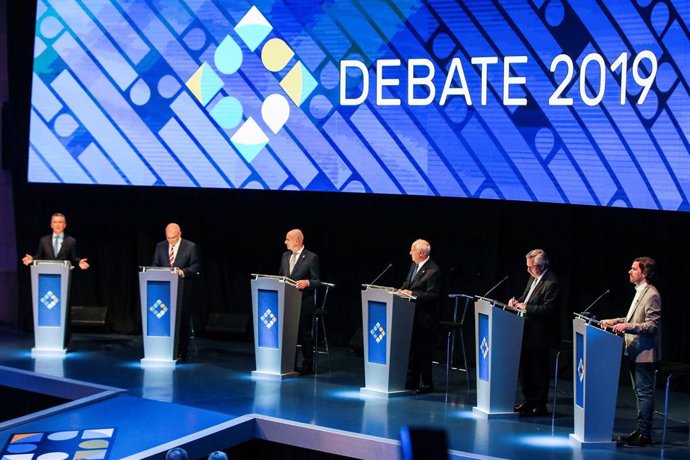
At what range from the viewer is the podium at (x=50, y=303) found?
387 inches

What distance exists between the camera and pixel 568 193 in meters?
8.73

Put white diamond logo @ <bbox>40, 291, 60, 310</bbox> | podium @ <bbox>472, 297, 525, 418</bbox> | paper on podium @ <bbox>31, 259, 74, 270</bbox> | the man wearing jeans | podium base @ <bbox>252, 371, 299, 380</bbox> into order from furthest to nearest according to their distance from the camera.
Result: 1. white diamond logo @ <bbox>40, 291, 60, 310</bbox>
2. paper on podium @ <bbox>31, 259, 74, 270</bbox>
3. podium base @ <bbox>252, 371, 299, 380</bbox>
4. podium @ <bbox>472, 297, 525, 418</bbox>
5. the man wearing jeans

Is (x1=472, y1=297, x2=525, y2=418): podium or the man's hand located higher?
the man's hand

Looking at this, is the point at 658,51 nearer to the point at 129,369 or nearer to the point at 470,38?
the point at 470,38

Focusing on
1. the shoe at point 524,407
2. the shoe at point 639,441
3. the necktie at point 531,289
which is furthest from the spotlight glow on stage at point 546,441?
the necktie at point 531,289

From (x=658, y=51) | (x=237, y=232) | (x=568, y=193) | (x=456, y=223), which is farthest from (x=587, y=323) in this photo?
(x=237, y=232)

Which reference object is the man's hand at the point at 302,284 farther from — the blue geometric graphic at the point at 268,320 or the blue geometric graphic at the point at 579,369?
the blue geometric graphic at the point at 579,369

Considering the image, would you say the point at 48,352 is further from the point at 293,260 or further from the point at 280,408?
the point at 280,408

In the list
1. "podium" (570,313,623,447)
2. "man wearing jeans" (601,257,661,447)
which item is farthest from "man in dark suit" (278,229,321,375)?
"man wearing jeans" (601,257,661,447)

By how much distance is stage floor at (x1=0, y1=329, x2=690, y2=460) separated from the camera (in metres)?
6.98

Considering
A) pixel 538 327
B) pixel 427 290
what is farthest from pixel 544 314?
pixel 427 290

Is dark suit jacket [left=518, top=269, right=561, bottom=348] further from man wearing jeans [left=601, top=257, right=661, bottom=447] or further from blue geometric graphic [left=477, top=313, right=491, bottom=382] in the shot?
man wearing jeans [left=601, top=257, right=661, bottom=447]

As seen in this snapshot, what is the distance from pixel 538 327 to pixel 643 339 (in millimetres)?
1055

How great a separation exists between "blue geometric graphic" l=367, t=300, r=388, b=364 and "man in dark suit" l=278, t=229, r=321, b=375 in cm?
75
